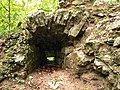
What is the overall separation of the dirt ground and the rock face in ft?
0.81

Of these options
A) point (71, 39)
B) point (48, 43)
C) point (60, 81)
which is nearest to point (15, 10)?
point (48, 43)

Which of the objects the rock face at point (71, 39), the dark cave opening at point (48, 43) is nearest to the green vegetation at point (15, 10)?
the dark cave opening at point (48, 43)

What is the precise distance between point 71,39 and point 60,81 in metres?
1.81

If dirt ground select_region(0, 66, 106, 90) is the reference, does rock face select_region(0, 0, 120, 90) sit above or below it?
above

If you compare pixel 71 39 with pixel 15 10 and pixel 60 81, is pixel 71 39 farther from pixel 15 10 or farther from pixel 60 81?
pixel 15 10

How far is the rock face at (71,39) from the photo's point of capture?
6.16 metres

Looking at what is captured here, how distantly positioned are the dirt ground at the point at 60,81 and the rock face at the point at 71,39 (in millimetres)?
248

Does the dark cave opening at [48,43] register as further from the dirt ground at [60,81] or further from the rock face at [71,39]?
the dirt ground at [60,81]

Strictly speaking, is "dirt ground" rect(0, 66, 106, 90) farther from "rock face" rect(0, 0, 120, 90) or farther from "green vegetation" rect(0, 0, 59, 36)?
"green vegetation" rect(0, 0, 59, 36)

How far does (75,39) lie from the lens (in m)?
7.39

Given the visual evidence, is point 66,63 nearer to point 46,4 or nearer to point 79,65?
point 79,65

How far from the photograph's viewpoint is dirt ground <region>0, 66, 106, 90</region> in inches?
239

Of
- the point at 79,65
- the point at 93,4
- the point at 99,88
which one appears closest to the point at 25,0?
the point at 93,4

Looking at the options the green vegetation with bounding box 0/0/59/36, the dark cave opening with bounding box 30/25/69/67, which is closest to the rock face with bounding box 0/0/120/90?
the dark cave opening with bounding box 30/25/69/67
